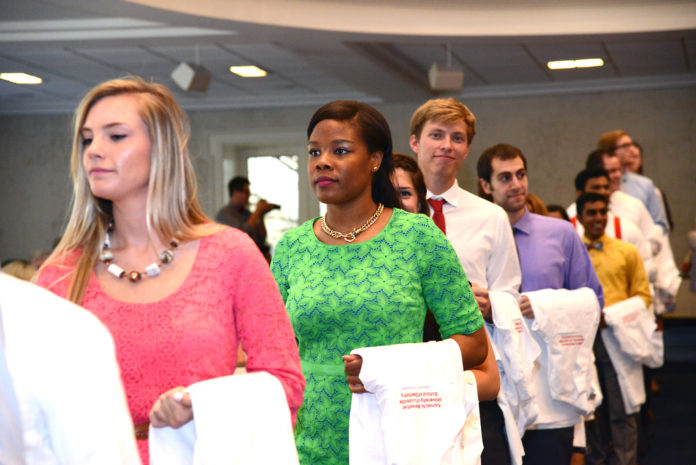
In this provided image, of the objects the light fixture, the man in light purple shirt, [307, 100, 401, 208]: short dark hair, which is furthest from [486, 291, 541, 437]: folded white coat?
the light fixture

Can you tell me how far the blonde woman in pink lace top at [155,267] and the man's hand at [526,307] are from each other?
83.9 inches

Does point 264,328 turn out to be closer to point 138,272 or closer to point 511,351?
point 138,272

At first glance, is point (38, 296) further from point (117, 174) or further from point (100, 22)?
point (100, 22)

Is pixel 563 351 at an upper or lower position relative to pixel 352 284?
lower

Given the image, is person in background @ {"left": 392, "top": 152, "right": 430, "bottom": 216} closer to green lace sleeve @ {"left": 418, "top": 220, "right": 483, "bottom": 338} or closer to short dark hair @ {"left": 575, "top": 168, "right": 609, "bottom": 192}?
green lace sleeve @ {"left": 418, "top": 220, "right": 483, "bottom": 338}

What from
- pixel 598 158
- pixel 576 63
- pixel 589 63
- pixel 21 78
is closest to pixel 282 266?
pixel 598 158

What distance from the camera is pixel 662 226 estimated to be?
25.9 ft

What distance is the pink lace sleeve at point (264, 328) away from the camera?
1.88 meters

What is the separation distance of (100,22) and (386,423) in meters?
6.32

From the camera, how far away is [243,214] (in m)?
9.96

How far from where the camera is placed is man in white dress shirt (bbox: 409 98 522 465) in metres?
3.36

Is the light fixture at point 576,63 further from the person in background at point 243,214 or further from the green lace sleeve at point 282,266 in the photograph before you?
the green lace sleeve at point 282,266

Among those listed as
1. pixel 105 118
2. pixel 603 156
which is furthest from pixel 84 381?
pixel 603 156

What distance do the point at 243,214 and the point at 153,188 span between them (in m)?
8.08
